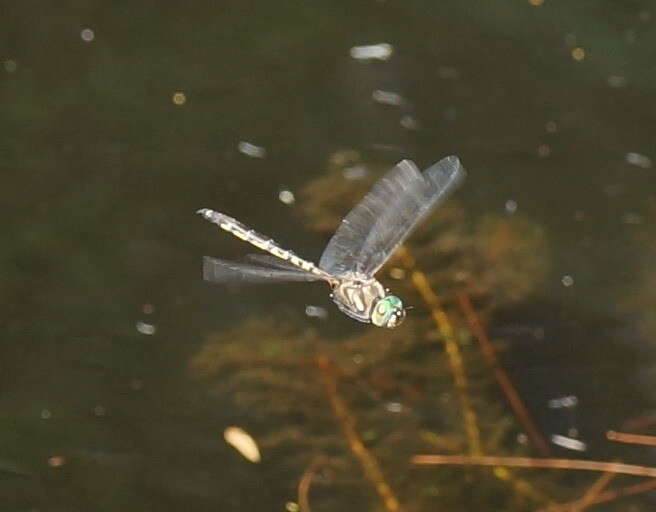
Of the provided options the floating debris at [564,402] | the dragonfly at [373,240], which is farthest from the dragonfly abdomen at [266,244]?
the floating debris at [564,402]

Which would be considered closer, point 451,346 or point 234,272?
point 234,272

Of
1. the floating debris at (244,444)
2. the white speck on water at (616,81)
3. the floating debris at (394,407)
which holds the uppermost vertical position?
the white speck on water at (616,81)

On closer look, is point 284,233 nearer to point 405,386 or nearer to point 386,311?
point 405,386

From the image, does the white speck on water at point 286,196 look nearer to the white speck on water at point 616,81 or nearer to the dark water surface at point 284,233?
the dark water surface at point 284,233

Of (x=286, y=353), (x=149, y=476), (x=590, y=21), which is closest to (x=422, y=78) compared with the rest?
(x=590, y=21)

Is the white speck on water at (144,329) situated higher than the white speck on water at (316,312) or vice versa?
the white speck on water at (316,312)

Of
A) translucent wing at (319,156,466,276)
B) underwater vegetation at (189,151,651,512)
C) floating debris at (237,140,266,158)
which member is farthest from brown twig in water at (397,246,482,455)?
translucent wing at (319,156,466,276)

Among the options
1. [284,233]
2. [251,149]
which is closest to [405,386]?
[284,233]
